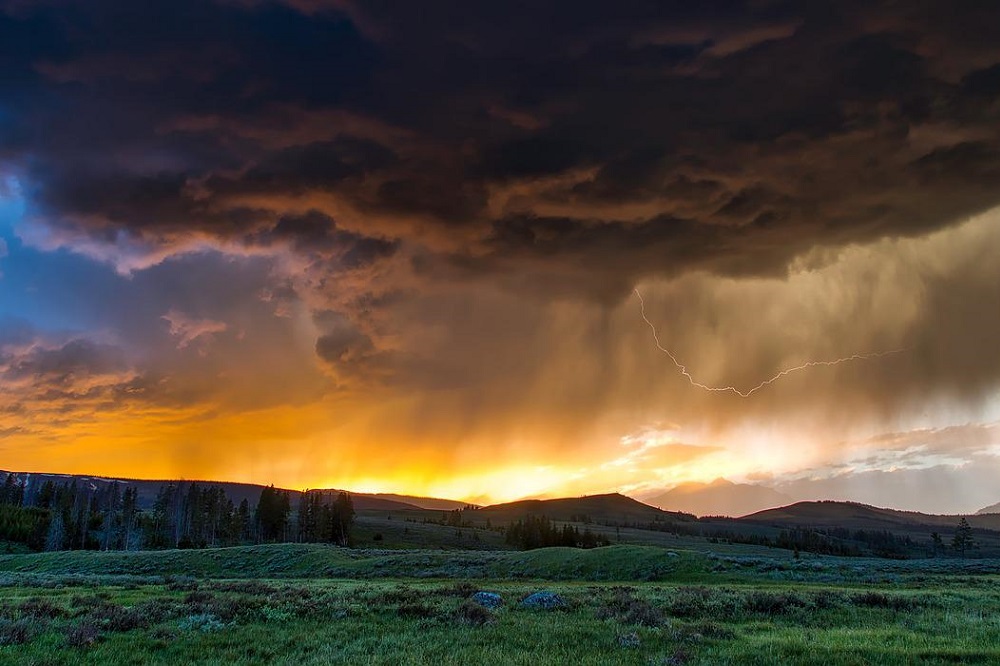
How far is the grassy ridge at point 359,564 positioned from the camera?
65.1 meters

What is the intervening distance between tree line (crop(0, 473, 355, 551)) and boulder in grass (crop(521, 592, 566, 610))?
386ft

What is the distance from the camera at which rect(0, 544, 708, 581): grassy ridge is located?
65062 mm

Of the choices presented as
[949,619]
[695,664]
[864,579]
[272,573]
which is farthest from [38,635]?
[864,579]

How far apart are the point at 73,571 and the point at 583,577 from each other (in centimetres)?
5983

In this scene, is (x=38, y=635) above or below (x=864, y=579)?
above

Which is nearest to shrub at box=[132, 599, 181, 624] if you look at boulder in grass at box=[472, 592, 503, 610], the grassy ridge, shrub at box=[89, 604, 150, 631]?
shrub at box=[89, 604, 150, 631]

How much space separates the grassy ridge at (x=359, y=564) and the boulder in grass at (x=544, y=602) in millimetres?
35823

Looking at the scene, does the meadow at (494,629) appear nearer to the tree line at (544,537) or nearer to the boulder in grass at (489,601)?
the boulder in grass at (489,601)

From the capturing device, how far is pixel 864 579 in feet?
189

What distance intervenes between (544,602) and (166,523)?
148306mm

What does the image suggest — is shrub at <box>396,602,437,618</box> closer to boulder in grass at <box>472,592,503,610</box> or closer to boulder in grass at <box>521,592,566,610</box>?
boulder in grass at <box>472,592,503,610</box>

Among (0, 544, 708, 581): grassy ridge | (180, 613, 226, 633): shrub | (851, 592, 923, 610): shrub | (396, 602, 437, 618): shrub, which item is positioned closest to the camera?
(180, 613, 226, 633): shrub

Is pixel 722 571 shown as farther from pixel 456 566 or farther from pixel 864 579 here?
pixel 456 566

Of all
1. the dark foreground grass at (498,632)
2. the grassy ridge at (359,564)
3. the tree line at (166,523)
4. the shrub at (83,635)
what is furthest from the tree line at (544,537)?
the shrub at (83,635)
